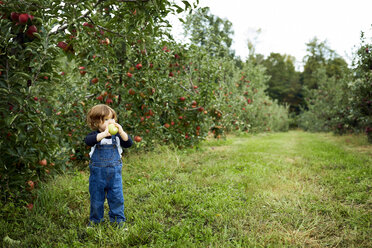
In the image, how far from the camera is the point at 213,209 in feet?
8.87

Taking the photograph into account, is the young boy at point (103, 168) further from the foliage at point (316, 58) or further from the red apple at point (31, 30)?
the foliage at point (316, 58)

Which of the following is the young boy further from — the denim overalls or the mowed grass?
the mowed grass

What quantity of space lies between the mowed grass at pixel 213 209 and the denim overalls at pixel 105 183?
5.2 inches

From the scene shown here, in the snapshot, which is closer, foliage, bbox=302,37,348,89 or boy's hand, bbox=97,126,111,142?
boy's hand, bbox=97,126,111,142

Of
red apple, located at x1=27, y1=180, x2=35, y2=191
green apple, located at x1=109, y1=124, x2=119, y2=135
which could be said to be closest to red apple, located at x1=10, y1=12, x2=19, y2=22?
green apple, located at x1=109, y1=124, x2=119, y2=135

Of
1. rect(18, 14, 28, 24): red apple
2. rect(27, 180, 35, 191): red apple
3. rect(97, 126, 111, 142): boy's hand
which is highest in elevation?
rect(18, 14, 28, 24): red apple

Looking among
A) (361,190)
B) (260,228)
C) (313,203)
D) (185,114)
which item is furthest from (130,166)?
(361,190)

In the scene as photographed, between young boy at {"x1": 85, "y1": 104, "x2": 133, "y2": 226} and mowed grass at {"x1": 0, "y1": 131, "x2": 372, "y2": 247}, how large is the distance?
0.52ft

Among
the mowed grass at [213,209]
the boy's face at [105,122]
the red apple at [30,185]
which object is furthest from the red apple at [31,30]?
the mowed grass at [213,209]

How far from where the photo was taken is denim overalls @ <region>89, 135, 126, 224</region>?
7.72 feet

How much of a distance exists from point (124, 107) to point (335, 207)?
129 inches

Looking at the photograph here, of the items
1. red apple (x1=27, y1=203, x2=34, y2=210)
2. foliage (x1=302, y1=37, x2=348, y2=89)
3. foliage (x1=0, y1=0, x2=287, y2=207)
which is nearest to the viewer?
foliage (x1=0, y1=0, x2=287, y2=207)

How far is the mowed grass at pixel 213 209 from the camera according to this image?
216 cm

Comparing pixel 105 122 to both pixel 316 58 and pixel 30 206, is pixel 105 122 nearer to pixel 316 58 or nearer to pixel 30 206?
pixel 30 206
